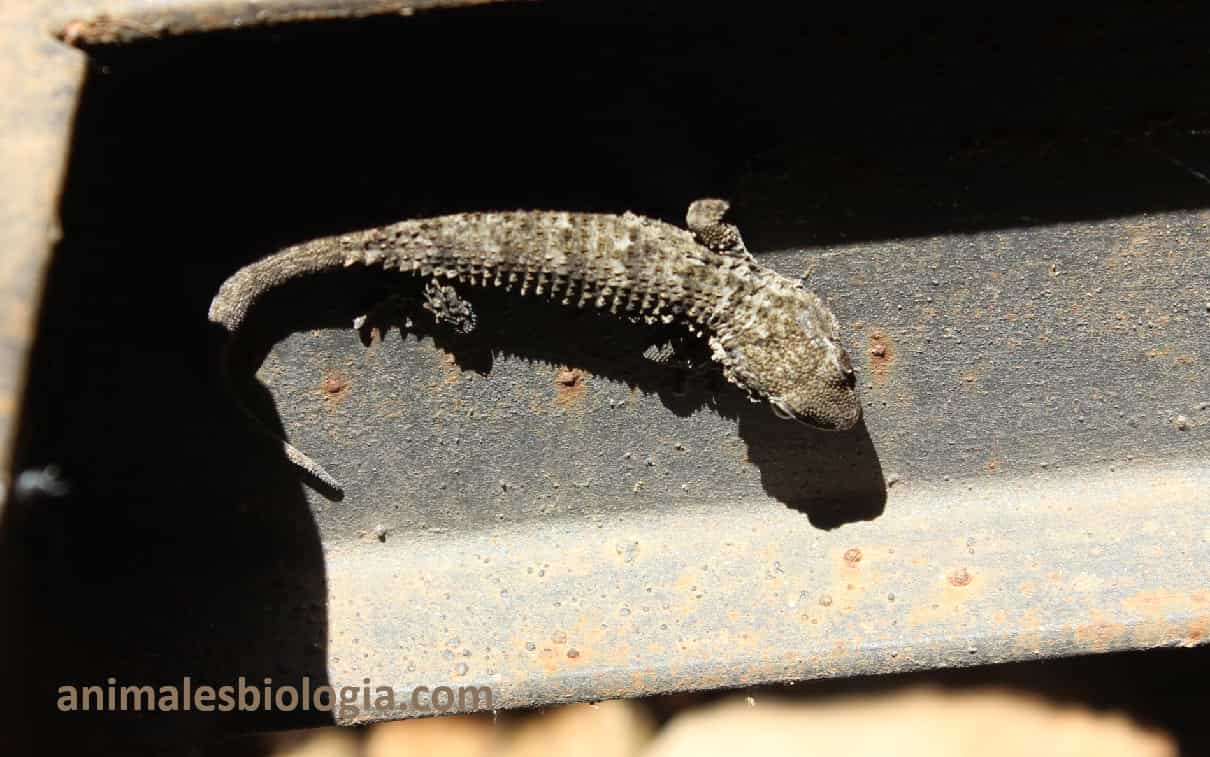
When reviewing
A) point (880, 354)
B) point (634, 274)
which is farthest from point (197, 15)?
point (880, 354)

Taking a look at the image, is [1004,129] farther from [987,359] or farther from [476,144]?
[476,144]

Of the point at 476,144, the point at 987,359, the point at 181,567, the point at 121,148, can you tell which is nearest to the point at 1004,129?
the point at 987,359

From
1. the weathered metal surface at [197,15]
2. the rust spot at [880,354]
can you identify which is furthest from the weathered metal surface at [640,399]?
the weathered metal surface at [197,15]

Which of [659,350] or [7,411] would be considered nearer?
[7,411]

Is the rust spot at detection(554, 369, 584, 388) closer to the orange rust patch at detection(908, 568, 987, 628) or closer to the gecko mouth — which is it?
the gecko mouth

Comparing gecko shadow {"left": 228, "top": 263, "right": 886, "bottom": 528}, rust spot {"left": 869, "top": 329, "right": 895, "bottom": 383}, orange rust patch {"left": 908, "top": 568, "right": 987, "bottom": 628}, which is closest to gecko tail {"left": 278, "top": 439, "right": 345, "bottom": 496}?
gecko shadow {"left": 228, "top": 263, "right": 886, "bottom": 528}

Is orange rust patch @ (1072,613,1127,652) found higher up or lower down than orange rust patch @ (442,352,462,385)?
lower down
